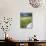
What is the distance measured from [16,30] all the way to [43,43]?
0.89 meters

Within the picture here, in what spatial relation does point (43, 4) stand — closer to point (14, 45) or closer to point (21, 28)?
point (21, 28)

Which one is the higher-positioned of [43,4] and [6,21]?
[43,4]

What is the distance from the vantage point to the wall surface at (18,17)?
3.61 m

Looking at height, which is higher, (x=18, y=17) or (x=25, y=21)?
(x=18, y=17)

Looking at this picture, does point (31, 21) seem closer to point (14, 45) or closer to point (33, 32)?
point (33, 32)

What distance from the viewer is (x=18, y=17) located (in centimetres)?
362

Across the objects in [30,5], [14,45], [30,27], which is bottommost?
[14,45]

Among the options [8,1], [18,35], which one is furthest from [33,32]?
[8,1]

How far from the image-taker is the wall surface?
11.8ft

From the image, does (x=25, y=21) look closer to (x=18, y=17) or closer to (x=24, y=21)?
(x=24, y=21)

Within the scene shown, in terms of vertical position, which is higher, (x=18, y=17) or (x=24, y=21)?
(x=18, y=17)

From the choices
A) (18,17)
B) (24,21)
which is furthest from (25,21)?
(18,17)

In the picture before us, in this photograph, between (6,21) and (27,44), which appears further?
(6,21)

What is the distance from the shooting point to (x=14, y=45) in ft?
10.2
